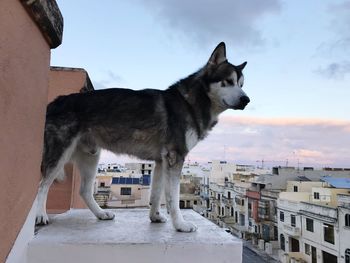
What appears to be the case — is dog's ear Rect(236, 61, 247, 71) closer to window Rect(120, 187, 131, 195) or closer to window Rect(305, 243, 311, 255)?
window Rect(305, 243, 311, 255)

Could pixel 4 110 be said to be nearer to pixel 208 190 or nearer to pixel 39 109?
pixel 39 109

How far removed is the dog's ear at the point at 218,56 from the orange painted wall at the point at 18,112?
134cm

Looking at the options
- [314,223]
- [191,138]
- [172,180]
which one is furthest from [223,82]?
[314,223]

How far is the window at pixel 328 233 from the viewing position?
18.3m

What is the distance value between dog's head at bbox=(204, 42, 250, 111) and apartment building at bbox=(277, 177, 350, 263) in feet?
55.2

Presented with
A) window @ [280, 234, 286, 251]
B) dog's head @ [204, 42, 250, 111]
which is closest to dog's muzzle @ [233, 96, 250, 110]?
dog's head @ [204, 42, 250, 111]

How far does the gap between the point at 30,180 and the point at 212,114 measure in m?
1.42

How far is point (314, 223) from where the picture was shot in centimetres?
1989

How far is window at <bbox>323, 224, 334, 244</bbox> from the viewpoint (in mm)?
18266

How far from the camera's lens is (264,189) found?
2695cm

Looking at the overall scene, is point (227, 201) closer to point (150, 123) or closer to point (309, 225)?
point (309, 225)

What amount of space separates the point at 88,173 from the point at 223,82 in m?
1.28

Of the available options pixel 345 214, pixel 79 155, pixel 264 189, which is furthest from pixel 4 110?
pixel 264 189

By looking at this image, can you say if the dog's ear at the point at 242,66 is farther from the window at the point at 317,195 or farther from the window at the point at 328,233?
the window at the point at 317,195
